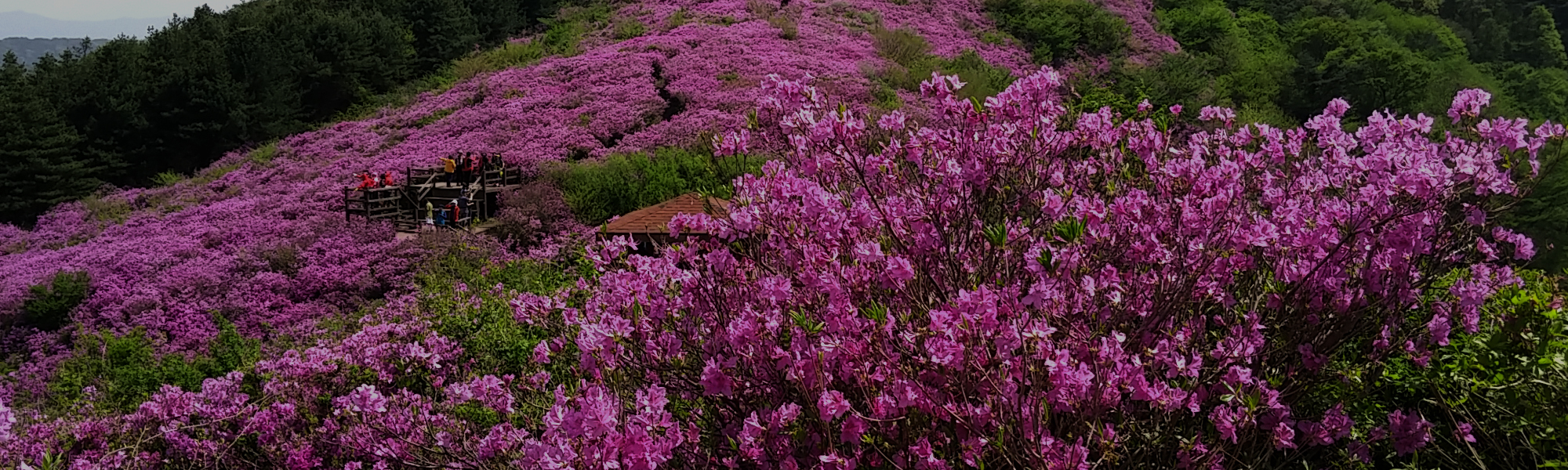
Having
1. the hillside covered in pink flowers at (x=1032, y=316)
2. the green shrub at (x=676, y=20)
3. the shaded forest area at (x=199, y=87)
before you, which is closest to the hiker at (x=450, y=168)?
the hillside covered in pink flowers at (x=1032, y=316)

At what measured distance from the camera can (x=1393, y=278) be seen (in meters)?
2.46

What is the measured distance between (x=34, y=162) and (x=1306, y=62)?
2990 cm

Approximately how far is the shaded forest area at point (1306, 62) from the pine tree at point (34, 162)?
2085 cm

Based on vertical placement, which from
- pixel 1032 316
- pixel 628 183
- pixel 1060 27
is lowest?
pixel 1060 27

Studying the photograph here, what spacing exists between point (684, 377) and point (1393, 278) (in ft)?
6.43

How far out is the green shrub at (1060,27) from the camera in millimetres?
22359

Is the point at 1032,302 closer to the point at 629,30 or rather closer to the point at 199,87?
the point at 629,30

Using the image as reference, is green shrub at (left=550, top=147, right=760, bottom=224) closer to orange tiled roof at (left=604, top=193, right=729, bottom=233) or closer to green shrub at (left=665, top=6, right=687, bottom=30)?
orange tiled roof at (left=604, top=193, right=729, bottom=233)

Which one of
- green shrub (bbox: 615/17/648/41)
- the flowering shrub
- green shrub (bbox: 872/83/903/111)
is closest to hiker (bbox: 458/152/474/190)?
green shrub (bbox: 872/83/903/111)

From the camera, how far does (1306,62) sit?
24.1 metres

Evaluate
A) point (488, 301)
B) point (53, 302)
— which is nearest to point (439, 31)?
point (53, 302)

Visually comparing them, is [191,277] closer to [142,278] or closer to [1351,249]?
[142,278]

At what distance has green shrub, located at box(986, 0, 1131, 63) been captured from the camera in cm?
2236

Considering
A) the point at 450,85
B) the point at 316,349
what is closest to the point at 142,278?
the point at 316,349
